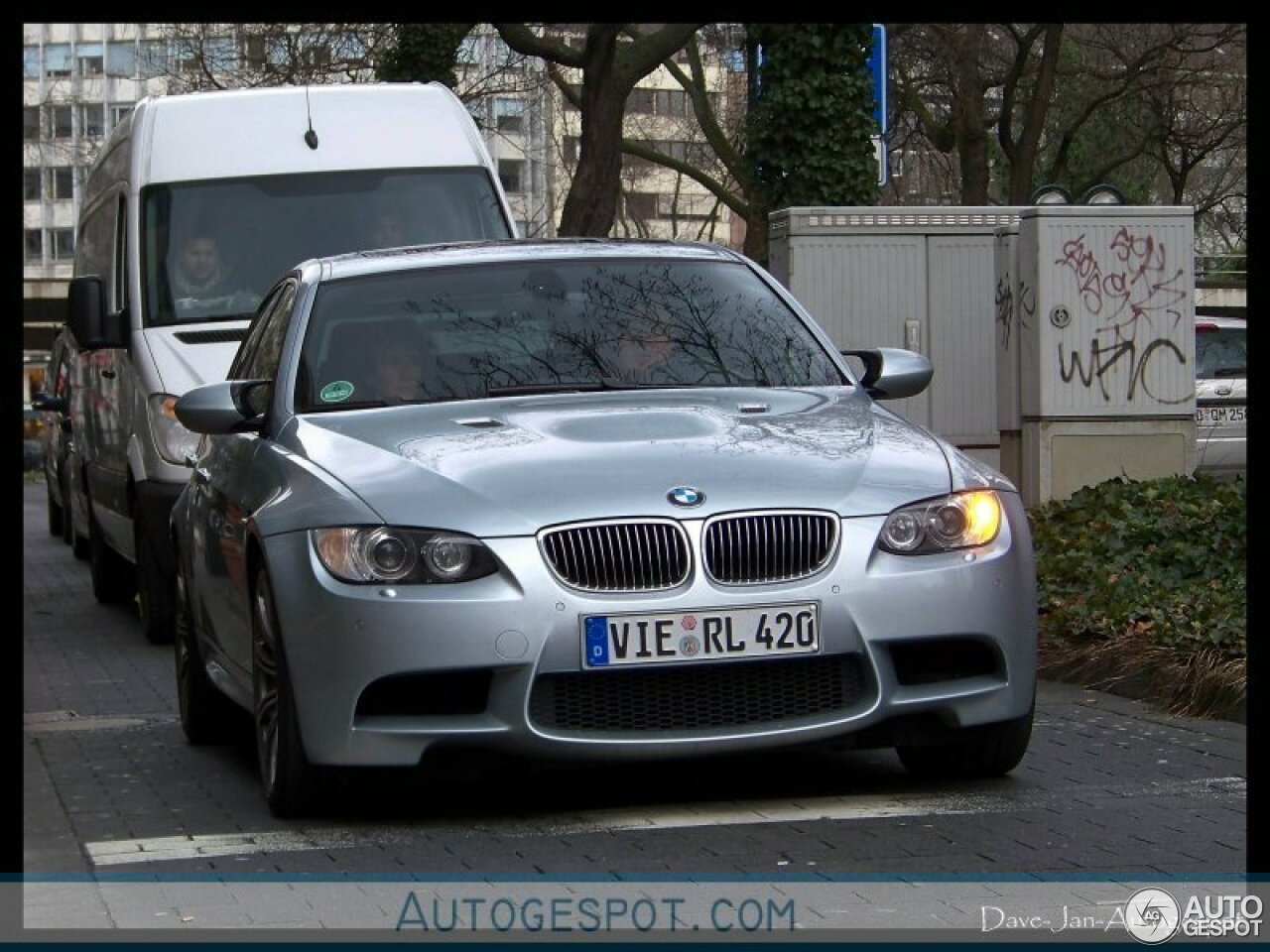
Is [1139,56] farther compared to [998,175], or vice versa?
[998,175]

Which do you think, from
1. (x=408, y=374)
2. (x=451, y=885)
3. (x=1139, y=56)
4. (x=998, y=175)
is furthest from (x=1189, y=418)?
(x=998, y=175)

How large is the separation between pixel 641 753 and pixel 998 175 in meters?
46.3

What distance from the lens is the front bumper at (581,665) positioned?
6.43 metres

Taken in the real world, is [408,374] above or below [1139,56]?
below

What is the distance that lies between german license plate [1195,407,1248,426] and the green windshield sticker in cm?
1516

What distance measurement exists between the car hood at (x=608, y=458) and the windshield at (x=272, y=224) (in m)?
6.08

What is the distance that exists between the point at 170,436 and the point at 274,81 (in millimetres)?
23258

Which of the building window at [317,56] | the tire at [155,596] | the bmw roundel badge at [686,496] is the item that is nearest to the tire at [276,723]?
the bmw roundel badge at [686,496]

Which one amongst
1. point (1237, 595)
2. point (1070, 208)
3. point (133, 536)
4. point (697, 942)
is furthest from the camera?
point (1070, 208)

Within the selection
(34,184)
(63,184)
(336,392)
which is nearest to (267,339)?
(336,392)

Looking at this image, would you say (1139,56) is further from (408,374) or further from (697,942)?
(697,942)

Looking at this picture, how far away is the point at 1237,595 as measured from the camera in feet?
31.8

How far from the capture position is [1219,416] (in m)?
22.0

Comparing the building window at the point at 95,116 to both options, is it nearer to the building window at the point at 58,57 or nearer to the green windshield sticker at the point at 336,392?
the building window at the point at 58,57
